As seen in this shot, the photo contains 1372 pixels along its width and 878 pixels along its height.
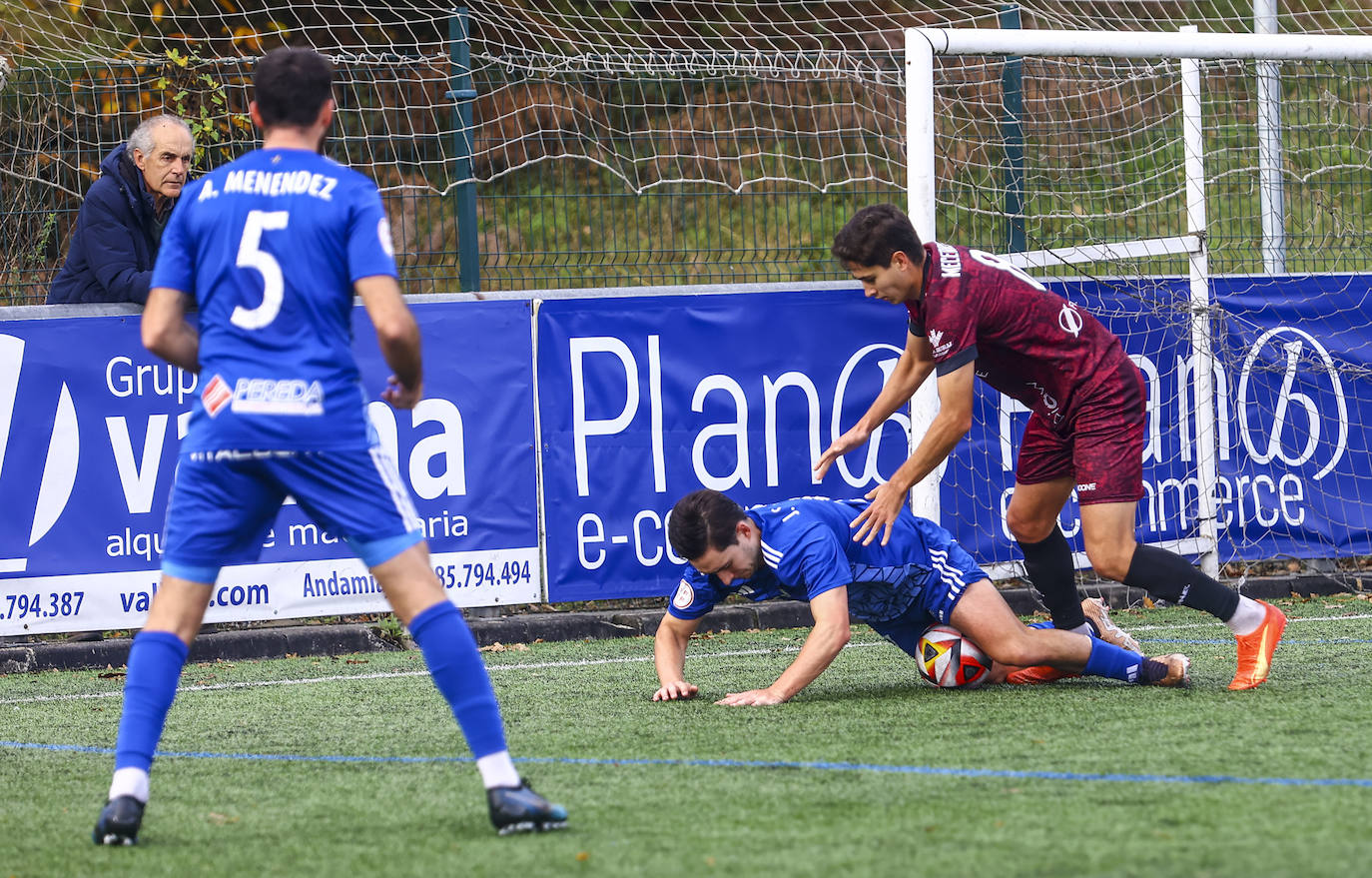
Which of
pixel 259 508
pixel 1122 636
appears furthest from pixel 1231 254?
pixel 259 508

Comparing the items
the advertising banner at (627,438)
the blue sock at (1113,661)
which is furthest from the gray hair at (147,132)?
the blue sock at (1113,661)

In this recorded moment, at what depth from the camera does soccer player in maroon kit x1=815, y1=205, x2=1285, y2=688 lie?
5375mm

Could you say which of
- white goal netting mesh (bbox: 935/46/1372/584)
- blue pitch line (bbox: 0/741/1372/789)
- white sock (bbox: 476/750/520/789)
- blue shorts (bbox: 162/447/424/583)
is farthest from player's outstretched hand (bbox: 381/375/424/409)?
white goal netting mesh (bbox: 935/46/1372/584)

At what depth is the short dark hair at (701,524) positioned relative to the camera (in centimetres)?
511

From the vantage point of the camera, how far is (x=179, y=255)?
12.3 feet

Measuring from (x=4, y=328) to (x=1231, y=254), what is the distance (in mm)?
6451

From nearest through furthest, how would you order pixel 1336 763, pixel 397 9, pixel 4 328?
pixel 1336 763
pixel 4 328
pixel 397 9

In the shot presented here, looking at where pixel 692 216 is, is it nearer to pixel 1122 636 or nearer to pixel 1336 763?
pixel 1122 636

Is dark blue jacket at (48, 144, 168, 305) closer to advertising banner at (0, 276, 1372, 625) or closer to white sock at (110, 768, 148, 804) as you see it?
advertising banner at (0, 276, 1372, 625)

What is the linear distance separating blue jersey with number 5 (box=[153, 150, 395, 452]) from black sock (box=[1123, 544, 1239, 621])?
119 inches

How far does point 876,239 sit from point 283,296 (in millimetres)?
2314

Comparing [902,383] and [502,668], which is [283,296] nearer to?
[902,383]

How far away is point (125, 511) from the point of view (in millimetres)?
7461

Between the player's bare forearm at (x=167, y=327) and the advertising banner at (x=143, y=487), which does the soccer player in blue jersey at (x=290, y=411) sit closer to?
the player's bare forearm at (x=167, y=327)
